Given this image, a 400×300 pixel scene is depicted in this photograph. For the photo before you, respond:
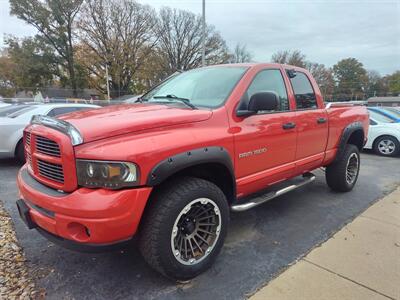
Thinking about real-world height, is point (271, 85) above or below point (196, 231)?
above

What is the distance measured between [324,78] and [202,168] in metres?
75.1

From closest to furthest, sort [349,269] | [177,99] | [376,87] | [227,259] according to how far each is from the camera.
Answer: [349,269] < [227,259] < [177,99] < [376,87]

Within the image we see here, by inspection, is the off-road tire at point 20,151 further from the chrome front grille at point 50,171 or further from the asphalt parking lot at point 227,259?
the chrome front grille at point 50,171

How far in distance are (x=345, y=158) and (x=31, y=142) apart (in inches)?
167

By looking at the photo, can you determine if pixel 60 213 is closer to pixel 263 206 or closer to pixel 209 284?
pixel 209 284

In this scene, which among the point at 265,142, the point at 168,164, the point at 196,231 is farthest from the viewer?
the point at 265,142

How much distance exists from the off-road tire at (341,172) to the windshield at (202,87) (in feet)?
7.95

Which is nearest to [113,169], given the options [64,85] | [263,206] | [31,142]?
[31,142]

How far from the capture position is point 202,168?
2.63 m

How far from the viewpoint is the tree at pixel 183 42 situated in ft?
123

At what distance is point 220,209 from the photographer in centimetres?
260

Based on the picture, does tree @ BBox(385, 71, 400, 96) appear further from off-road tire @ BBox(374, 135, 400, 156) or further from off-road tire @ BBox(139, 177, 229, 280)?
off-road tire @ BBox(139, 177, 229, 280)

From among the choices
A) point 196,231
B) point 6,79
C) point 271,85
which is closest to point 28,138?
point 196,231

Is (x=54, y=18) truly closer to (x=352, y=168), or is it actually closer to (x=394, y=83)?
(x=352, y=168)
